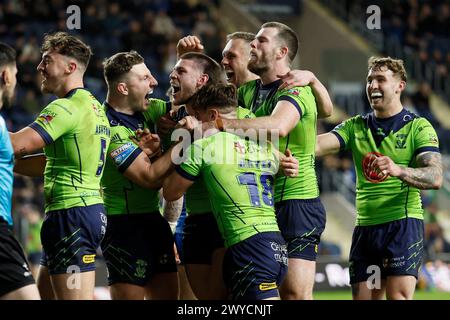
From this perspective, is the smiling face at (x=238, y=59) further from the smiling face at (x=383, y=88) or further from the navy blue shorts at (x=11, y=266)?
the navy blue shorts at (x=11, y=266)

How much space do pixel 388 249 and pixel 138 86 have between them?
95.5 inches

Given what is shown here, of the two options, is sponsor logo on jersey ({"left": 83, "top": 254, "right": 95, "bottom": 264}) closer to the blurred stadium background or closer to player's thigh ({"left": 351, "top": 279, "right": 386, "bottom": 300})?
player's thigh ({"left": 351, "top": 279, "right": 386, "bottom": 300})

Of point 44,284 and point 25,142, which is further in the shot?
point 44,284

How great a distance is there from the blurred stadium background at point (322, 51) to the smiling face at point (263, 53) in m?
6.29

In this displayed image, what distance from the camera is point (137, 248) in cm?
684

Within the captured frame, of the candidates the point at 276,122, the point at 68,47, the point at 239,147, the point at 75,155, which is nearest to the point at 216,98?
the point at 239,147

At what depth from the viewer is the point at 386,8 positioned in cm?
2364

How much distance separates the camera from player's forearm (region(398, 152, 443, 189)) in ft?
22.6

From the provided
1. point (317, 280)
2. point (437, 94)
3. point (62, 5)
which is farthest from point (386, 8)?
point (317, 280)

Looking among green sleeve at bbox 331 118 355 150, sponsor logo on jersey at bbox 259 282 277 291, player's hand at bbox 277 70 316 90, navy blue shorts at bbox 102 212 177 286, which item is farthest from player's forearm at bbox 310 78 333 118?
sponsor logo on jersey at bbox 259 282 277 291

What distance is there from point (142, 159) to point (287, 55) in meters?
1.52

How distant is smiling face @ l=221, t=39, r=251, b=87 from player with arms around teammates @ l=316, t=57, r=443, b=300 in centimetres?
88

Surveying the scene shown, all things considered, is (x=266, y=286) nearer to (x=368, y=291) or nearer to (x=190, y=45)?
(x=368, y=291)
